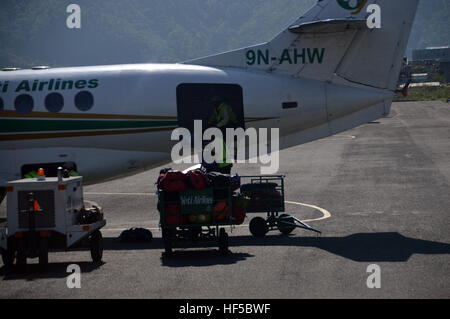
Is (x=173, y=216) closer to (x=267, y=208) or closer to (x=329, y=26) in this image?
(x=267, y=208)

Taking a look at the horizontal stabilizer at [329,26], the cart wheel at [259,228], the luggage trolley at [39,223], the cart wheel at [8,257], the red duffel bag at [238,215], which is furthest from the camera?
the horizontal stabilizer at [329,26]

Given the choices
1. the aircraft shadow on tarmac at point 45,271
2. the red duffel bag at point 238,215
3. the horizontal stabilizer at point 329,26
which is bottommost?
the aircraft shadow on tarmac at point 45,271

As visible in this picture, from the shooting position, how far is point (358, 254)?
1273 centimetres

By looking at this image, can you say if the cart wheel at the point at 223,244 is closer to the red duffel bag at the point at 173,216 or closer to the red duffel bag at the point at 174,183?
the red duffel bag at the point at 173,216

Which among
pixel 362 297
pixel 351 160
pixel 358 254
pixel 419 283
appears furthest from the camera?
pixel 351 160

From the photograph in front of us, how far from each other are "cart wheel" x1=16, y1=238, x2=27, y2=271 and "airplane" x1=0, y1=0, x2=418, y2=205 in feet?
15.9

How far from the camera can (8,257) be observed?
1262 cm

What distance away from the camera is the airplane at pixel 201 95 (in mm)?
16922

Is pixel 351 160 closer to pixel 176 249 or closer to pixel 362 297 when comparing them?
pixel 176 249

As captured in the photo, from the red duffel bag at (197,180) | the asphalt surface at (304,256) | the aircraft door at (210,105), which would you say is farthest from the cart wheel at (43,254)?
the aircraft door at (210,105)

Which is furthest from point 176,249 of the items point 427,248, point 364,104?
point 364,104

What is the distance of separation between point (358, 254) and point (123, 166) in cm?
723

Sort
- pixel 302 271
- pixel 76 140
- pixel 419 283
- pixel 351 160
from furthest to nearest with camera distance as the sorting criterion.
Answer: pixel 351 160 < pixel 76 140 < pixel 302 271 < pixel 419 283

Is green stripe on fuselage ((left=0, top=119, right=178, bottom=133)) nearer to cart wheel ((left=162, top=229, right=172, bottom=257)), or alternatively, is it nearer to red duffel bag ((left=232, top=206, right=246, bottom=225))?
red duffel bag ((left=232, top=206, right=246, bottom=225))
